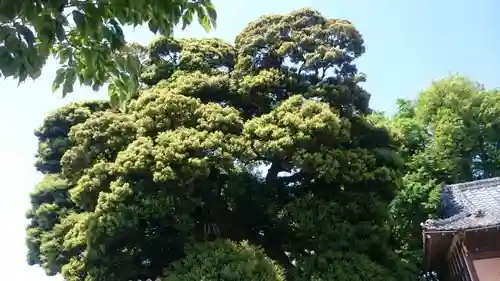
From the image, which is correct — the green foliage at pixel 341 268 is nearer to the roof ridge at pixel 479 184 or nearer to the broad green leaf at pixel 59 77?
the roof ridge at pixel 479 184

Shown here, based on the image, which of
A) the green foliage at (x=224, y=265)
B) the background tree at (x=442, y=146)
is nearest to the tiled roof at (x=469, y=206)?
the background tree at (x=442, y=146)

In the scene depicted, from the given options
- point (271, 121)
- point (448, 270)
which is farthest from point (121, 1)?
point (448, 270)

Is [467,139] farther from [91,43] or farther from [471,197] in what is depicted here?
[91,43]

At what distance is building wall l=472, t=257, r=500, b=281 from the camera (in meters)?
8.93

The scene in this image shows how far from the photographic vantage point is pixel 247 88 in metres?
12.8

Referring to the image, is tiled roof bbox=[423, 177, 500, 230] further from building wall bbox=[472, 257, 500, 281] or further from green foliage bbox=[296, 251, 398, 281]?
green foliage bbox=[296, 251, 398, 281]

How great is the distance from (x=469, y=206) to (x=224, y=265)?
5882 millimetres

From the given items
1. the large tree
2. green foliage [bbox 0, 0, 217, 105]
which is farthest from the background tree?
green foliage [bbox 0, 0, 217, 105]

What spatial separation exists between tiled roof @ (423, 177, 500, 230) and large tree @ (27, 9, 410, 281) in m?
1.48

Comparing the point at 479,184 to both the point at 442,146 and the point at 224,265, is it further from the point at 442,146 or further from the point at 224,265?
the point at 224,265

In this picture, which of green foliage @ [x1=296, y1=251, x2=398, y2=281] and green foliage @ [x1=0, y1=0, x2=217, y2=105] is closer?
green foliage @ [x1=0, y1=0, x2=217, y2=105]

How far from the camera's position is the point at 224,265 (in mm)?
9500

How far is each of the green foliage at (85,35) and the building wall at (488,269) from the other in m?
8.03

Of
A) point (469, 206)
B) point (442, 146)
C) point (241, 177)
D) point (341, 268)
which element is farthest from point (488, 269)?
point (442, 146)
